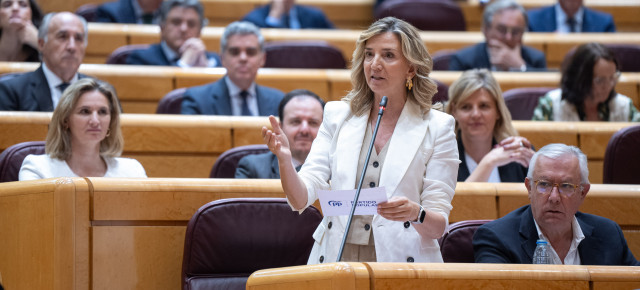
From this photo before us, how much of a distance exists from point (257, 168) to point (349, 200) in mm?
818

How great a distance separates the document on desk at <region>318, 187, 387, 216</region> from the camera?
1291mm

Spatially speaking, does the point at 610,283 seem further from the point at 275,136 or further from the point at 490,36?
the point at 490,36

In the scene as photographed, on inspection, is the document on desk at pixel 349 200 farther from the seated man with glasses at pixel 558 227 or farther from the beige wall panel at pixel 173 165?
the beige wall panel at pixel 173 165

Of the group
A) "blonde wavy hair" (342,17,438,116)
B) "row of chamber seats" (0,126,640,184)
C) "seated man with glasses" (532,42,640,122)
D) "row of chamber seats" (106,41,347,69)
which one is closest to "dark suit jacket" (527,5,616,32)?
"row of chamber seats" (106,41,347,69)

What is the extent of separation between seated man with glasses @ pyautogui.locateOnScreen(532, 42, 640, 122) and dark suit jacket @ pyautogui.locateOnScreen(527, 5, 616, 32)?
1.20m

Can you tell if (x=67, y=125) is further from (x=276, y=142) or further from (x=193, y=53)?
(x=193, y=53)

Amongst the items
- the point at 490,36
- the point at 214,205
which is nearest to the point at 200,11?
the point at 490,36

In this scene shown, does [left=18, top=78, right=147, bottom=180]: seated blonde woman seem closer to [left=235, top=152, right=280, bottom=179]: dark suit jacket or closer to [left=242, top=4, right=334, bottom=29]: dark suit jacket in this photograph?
[left=235, top=152, right=280, bottom=179]: dark suit jacket

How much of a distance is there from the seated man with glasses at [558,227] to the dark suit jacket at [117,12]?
2326 mm

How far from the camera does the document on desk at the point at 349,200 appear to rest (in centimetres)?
129

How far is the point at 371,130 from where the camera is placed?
1.47 metres

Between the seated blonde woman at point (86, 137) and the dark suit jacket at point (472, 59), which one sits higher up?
the dark suit jacket at point (472, 59)

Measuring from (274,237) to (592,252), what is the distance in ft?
1.89

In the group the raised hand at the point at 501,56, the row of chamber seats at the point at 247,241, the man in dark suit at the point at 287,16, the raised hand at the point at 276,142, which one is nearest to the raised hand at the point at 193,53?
the man in dark suit at the point at 287,16
